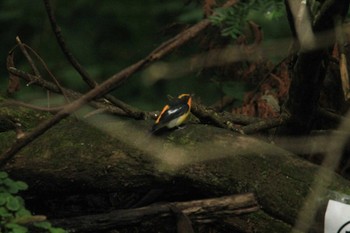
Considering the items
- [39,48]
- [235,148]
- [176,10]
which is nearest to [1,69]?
[39,48]

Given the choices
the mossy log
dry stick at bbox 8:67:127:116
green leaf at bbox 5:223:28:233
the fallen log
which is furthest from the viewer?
dry stick at bbox 8:67:127:116

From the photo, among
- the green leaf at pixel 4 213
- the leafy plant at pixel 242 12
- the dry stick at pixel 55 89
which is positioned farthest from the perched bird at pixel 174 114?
the green leaf at pixel 4 213

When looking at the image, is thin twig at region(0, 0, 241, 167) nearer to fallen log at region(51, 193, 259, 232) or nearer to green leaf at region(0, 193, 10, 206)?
green leaf at region(0, 193, 10, 206)

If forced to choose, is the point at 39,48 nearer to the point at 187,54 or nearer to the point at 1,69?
the point at 1,69

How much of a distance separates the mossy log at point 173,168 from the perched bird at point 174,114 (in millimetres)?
71

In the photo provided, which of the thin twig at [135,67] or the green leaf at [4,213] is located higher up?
the thin twig at [135,67]

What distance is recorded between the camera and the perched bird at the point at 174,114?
4.60 meters

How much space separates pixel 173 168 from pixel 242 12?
5.29 ft

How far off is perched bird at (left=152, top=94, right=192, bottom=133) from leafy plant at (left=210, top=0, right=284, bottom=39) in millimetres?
849

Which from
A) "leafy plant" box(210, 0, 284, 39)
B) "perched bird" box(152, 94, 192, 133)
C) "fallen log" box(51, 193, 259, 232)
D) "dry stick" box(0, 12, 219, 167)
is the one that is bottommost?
"fallen log" box(51, 193, 259, 232)

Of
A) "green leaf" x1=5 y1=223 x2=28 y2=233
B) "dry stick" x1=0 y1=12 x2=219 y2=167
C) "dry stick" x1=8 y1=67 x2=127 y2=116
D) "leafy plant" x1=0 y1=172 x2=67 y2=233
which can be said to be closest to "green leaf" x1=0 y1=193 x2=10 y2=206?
"leafy plant" x1=0 y1=172 x2=67 y2=233

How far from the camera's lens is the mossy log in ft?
14.3

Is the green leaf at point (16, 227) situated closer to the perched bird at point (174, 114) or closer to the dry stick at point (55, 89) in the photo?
the dry stick at point (55, 89)

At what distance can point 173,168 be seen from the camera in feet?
14.5
